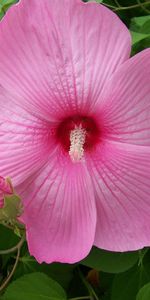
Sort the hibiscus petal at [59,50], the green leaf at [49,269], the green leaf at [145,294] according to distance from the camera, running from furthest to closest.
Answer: the green leaf at [49,269]
the green leaf at [145,294]
the hibiscus petal at [59,50]

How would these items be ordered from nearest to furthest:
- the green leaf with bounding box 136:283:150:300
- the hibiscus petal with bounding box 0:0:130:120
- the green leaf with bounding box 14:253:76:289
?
the hibiscus petal with bounding box 0:0:130:120 → the green leaf with bounding box 136:283:150:300 → the green leaf with bounding box 14:253:76:289

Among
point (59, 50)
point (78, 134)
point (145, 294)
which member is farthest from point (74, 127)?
point (145, 294)

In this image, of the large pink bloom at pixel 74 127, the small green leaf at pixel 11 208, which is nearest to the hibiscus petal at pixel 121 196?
the large pink bloom at pixel 74 127

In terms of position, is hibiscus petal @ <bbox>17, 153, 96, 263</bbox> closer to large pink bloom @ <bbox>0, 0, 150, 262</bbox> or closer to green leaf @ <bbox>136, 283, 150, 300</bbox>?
large pink bloom @ <bbox>0, 0, 150, 262</bbox>

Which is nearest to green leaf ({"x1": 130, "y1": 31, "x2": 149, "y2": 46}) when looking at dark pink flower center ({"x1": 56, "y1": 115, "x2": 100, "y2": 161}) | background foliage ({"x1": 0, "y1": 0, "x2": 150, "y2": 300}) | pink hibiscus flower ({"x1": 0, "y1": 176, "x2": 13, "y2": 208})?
background foliage ({"x1": 0, "y1": 0, "x2": 150, "y2": 300})

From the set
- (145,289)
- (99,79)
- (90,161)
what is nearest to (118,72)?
(99,79)

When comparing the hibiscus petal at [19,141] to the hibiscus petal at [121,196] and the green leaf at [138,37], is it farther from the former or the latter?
the green leaf at [138,37]
